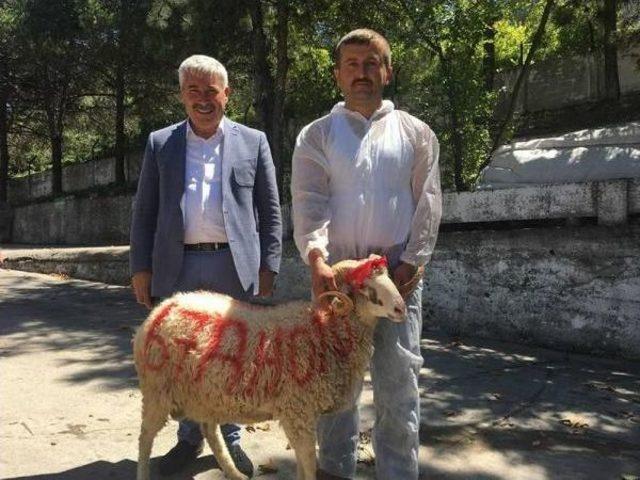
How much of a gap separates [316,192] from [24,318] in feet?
20.3

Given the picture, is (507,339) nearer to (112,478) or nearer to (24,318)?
(112,478)

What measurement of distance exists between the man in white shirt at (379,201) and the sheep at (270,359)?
164 mm

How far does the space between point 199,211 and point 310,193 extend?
794 millimetres

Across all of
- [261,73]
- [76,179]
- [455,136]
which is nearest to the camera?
[455,136]

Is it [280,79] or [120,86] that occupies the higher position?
[120,86]

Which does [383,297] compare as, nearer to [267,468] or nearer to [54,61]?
[267,468]

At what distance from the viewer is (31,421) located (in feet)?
14.1

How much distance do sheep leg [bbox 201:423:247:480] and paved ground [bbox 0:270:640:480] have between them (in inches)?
4.9

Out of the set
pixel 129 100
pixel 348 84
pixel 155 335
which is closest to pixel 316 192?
pixel 348 84

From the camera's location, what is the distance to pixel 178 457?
3621 millimetres

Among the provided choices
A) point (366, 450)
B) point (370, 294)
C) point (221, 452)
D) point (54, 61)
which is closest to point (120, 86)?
point (54, 61)

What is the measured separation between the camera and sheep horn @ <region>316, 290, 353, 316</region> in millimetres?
2877

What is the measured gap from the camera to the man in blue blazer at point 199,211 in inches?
136

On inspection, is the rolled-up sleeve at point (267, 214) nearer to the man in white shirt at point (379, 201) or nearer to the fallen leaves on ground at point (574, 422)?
the man in white shirt at point (379, 201)
